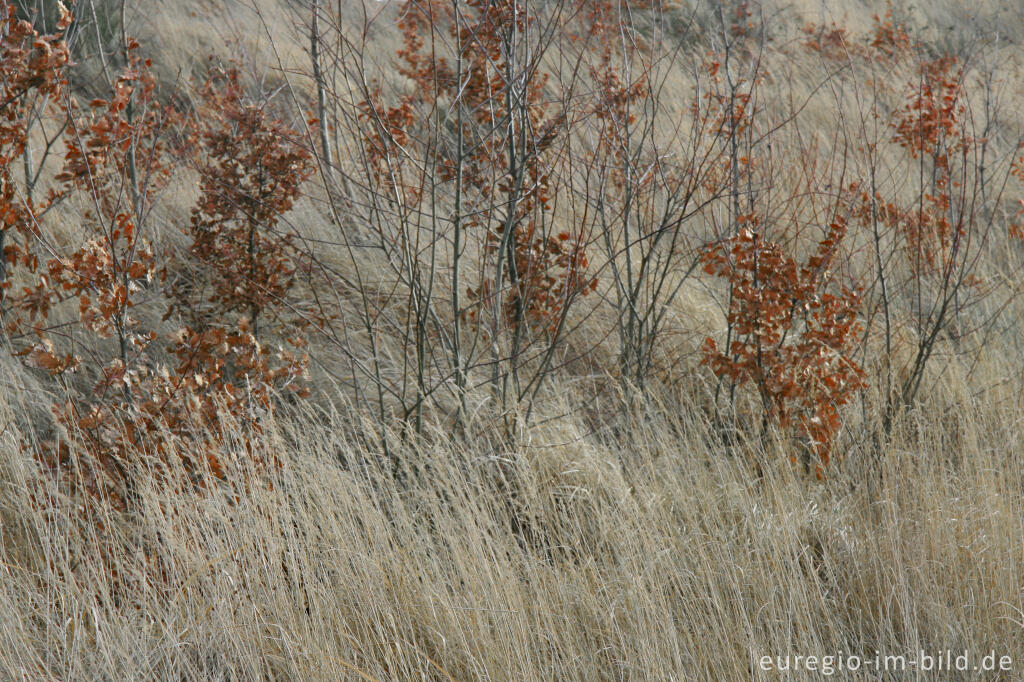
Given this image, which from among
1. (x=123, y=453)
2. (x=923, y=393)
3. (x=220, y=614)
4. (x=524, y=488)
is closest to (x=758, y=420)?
(x=923, y=393)

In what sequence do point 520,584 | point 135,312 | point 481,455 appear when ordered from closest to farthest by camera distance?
1. point 520,584
2. point 481,455
3. point 135,312

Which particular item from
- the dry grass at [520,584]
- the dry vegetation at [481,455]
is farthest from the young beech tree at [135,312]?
the dry grass at [520,584]

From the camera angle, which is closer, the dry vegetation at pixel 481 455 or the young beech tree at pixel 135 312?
the dry vegetation at pixel 481 455

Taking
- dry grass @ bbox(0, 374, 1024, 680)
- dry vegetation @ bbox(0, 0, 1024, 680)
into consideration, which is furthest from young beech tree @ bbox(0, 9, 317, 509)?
dry grass @ bbox(0, 374, 1024, 680)

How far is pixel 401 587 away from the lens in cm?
230

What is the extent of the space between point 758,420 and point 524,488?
111cm

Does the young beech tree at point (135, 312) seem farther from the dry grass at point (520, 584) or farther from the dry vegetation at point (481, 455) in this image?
the dry grass at point (520, 584)

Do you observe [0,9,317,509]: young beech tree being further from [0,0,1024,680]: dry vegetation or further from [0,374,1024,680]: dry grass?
[0,374,1024,680]: dry grass

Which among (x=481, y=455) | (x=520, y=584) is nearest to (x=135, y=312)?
(x=481, y=455)

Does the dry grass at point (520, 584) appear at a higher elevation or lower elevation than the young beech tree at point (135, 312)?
lower

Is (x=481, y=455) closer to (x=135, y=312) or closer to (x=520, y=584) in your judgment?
(x=520, y=584)

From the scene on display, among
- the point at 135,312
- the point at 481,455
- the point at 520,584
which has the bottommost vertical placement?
the point at 520,584

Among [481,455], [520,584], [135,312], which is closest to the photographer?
[520,584]

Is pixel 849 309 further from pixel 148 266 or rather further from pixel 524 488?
pixel 148 266
